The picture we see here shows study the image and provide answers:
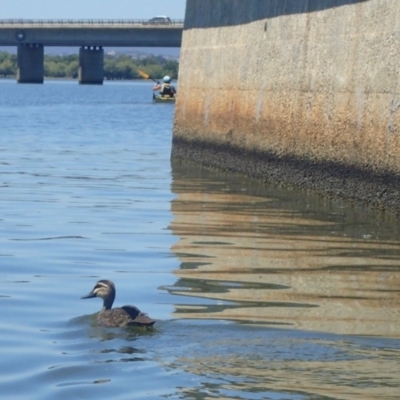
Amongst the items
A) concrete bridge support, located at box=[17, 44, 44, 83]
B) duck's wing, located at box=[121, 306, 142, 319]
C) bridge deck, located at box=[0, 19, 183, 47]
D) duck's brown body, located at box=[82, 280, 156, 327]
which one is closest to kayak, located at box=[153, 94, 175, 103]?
bridge deck, located at box=[0, 19, 183, 47]

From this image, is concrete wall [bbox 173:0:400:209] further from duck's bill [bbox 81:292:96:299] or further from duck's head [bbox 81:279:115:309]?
duck's head [bbox 81:279:115:309]

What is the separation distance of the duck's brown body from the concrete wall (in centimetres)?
600

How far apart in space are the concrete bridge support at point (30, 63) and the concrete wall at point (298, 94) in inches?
3401

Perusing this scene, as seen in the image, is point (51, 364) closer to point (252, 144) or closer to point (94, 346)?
point (94, 346)

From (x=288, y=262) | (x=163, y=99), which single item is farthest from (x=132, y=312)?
(x=163, y=99)

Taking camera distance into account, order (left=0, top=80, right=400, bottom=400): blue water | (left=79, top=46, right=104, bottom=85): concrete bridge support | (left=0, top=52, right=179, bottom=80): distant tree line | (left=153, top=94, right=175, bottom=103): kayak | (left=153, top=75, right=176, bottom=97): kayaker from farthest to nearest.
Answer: (left=0, top=52, right=179, bottom=80): distant tree line
(left=79, top=46, right=104, bottom=85): concrete bridge support
(left=153, top=94, right=175, bottom=103): kayak
(left=153, top=75, right=176, bottom=97): kayaker
(left=0, top=80, right=400, bottom=400): blue water

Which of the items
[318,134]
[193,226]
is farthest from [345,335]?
[318,134]

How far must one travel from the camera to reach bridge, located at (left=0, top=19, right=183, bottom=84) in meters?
97.6

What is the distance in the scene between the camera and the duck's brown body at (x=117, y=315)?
33.4ft

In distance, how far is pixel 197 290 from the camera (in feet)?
40.2

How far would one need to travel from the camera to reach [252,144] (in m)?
22.3

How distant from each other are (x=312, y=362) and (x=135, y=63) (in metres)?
169

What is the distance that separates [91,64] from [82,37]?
1533cm

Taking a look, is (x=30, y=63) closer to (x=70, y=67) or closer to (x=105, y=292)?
(x=70, y=67)
